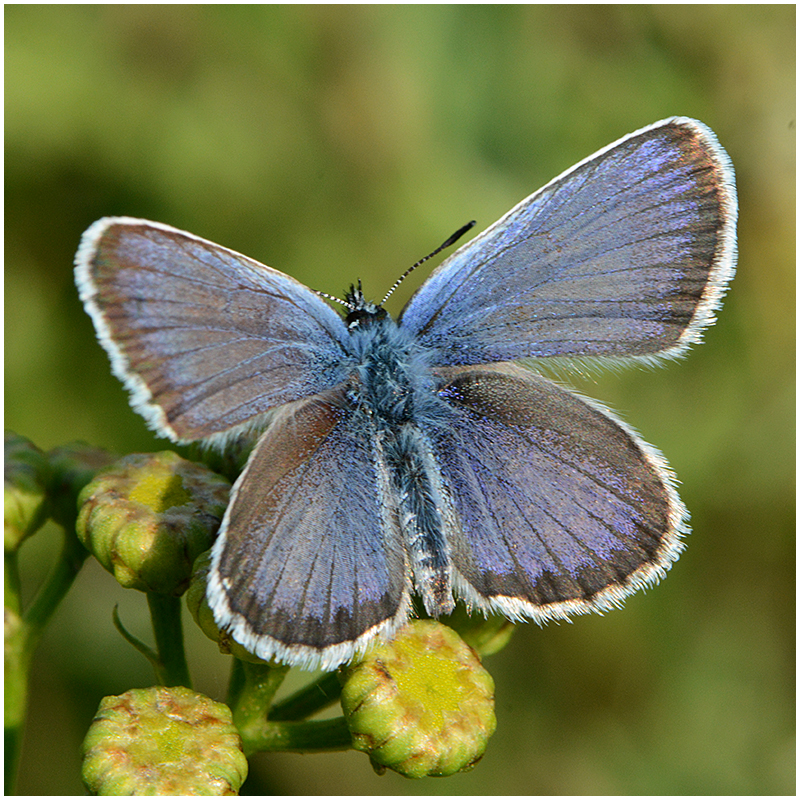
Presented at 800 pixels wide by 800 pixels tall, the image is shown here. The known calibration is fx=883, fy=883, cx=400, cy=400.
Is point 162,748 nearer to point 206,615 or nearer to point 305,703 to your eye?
point 206,615

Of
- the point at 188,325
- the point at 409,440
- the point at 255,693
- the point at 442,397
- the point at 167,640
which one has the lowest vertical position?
the point at 255,693

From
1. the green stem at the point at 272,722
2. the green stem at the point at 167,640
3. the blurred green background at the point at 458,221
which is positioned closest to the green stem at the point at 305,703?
the green stem at the point at 272,722

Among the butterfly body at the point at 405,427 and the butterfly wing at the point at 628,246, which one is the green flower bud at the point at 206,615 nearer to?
the butterfly body at the point at 405,427

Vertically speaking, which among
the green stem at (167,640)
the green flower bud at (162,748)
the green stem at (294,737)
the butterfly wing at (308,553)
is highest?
the butterfly wing at (308,553)

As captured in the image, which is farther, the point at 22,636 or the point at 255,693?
the point at 22,636

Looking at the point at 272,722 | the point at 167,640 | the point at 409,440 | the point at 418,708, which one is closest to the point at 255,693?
the point at 272,722

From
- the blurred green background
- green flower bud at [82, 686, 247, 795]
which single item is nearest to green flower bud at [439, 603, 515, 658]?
green flower bud at [82, 686, 247, 795]

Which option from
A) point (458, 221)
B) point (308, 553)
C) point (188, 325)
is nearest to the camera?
point (308, 553)
